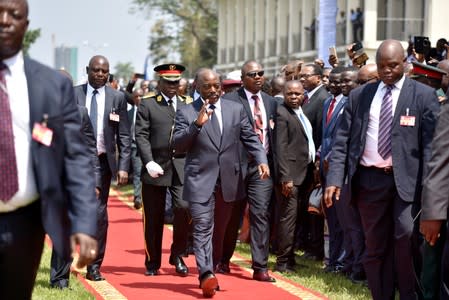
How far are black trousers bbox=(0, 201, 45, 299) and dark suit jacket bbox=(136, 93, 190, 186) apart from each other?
21.5ft

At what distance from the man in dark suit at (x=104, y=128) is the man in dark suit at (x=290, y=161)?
68.1 inches

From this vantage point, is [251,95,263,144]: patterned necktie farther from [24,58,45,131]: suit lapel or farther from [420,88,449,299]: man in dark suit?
[24,58,45,131]: suit lapel

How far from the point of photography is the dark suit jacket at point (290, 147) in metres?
12.2

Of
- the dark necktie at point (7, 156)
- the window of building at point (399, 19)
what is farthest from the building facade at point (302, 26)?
the dark necktie at point (7, 156)

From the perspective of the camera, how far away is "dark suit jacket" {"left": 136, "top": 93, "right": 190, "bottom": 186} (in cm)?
1213

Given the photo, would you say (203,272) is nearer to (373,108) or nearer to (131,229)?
(373,108)

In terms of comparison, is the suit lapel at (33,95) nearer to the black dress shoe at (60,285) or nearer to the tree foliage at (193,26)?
the black dress shoe at (60,285)

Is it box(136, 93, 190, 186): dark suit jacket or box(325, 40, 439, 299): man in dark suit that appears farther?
box(136, 93, 190, 186): dark suit jacket

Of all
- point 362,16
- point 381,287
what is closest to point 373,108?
point 381,287

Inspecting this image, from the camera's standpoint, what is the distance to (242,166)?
11492mm

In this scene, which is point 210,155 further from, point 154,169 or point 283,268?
point 283,268

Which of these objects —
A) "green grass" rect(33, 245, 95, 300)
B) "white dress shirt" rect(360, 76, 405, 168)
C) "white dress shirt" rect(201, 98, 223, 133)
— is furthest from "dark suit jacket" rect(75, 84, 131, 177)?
"white dress shirt" rect(360, 76, 405, 168)

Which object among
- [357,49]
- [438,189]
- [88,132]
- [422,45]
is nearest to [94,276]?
[88,132]

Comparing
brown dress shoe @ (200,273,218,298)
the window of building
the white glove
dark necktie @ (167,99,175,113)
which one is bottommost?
brown dress shoe @ (200,273,218,298)
